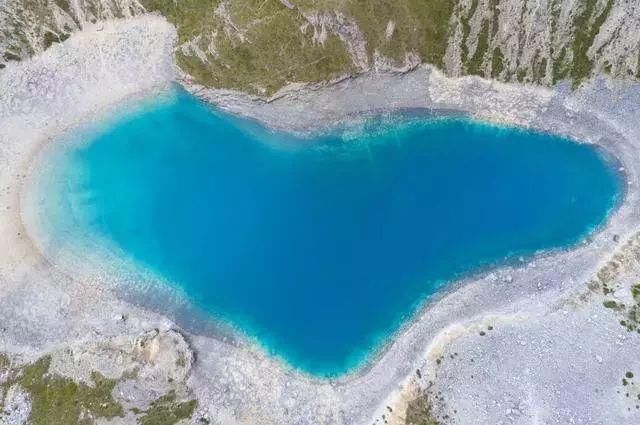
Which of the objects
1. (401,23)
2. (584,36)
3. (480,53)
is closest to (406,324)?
(480,53)

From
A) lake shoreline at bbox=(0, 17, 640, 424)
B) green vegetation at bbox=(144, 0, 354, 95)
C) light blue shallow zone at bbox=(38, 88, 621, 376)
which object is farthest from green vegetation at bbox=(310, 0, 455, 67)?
light blue shallow zone at bbox=(38, 88, 621, 376)

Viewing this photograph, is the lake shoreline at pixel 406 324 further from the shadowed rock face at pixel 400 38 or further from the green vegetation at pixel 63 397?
the green vegetation at pixel 63 397

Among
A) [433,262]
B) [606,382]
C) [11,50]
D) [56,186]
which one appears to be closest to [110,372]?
[56,186]

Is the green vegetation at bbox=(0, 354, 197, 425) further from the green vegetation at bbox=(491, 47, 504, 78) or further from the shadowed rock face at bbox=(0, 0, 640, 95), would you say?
the green vegetation at bbox=(491, 47, 504, 78)

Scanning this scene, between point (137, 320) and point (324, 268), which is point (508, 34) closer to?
point (324, 268)

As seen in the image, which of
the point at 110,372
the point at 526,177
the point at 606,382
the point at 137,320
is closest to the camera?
the point at 606,382

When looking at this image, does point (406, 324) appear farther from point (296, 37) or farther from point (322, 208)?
point (296, 37)

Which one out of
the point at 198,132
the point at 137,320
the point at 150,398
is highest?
the point at 198,132
